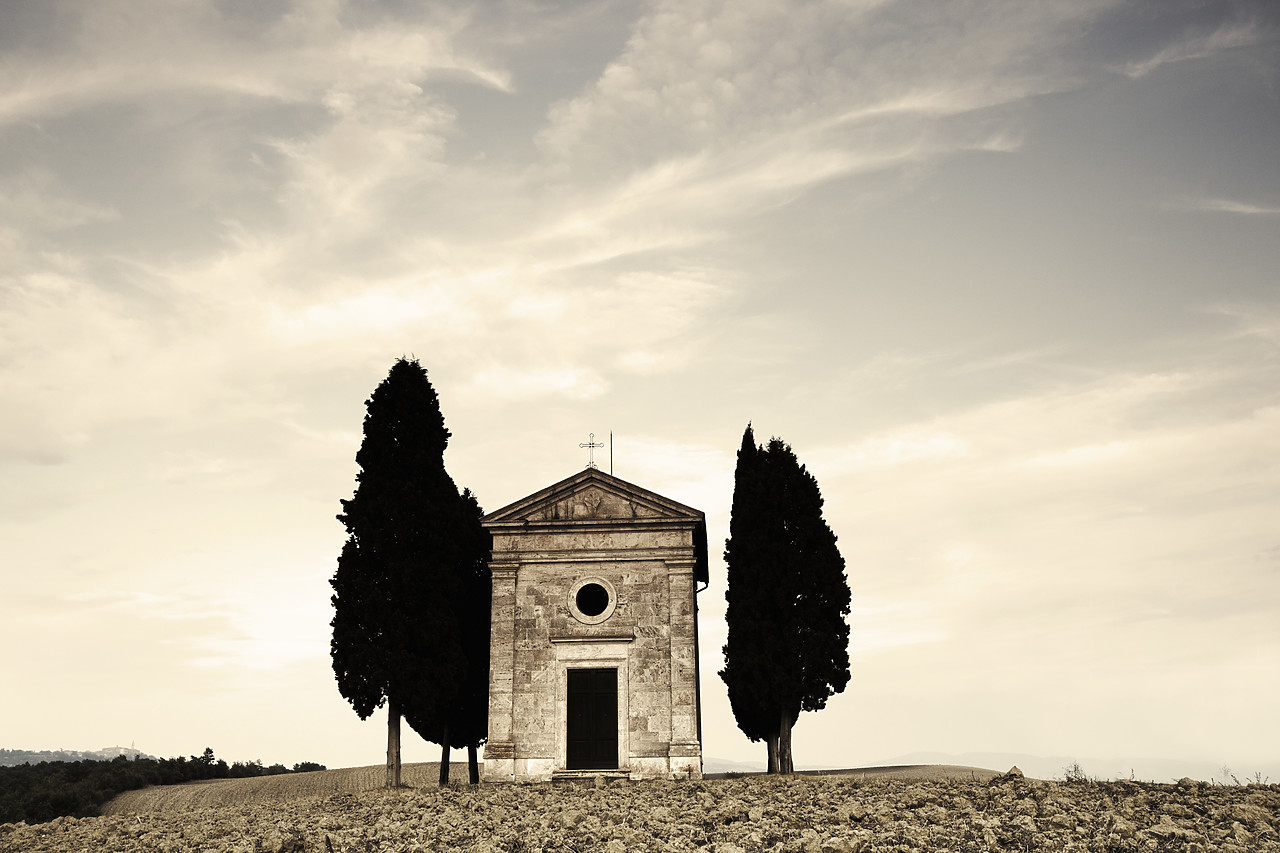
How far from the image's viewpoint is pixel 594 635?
2520cm

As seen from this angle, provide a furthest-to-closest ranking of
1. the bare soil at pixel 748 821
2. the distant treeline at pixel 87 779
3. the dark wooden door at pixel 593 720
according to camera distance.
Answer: the distant treeline at pixel 87 779 < the dark wooden door at pixel 593 720 < the bare soil at pixel 748 821

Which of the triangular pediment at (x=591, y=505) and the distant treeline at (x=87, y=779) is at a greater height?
the triangular pediment at (x=591, y=505)

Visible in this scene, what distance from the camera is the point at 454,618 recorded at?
26.8 meters

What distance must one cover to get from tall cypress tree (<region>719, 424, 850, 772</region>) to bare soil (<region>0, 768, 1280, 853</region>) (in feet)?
18.9

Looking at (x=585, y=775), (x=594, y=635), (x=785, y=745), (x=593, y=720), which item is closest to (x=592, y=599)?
(x=594, y=635)

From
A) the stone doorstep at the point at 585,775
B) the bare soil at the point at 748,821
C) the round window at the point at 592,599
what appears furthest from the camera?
the round window at the point at 592,599

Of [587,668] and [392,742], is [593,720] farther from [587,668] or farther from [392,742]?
[392,742]

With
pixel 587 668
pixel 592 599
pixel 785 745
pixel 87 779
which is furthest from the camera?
pixel 87 779

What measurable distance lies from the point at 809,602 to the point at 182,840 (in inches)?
646

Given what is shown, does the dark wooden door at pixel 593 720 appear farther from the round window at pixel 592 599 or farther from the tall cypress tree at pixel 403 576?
the tall cypress tree at pixel 403 576

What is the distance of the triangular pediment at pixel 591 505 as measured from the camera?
25953 mm

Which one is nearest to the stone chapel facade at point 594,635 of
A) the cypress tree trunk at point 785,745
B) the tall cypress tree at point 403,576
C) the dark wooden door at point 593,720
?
the dark wooden door at point 593,720

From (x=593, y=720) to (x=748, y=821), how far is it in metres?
9.15

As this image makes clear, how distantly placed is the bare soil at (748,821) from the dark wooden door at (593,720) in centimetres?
189
